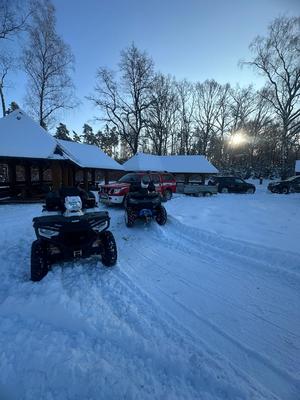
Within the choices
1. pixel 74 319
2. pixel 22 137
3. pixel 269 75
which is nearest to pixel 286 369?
pixel 74 319

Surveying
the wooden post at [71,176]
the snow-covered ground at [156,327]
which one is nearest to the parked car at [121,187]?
the snow-covered ground at [156,327]

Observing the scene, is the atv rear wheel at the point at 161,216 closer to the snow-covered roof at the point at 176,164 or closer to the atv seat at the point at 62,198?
the atv seat at the point at 62,198

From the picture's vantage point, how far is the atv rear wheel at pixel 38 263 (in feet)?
13.8

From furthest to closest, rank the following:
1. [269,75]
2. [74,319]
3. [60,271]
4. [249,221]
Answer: [269,75] → [249,221] → [60,271] → [74,319]

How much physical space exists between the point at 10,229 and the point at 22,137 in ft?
26.0

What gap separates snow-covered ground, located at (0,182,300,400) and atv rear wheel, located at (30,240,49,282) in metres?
0.12

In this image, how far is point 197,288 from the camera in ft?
13.5

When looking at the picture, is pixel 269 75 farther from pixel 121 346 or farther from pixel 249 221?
pixel 121 346

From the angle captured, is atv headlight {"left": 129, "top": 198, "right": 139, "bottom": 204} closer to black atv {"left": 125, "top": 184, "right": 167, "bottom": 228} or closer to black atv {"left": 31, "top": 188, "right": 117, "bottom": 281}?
black atv {"left": 125, "top": 184, "right": 167, "bottom": 228}

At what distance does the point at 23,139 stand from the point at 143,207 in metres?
9.46

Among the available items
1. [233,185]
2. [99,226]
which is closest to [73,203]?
[99,226]

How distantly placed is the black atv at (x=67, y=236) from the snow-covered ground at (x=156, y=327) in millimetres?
304

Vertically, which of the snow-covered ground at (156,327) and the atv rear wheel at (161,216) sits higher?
the atv rear wheel at (161,216)

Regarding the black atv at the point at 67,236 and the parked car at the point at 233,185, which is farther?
the parked car at the point at 233,185
